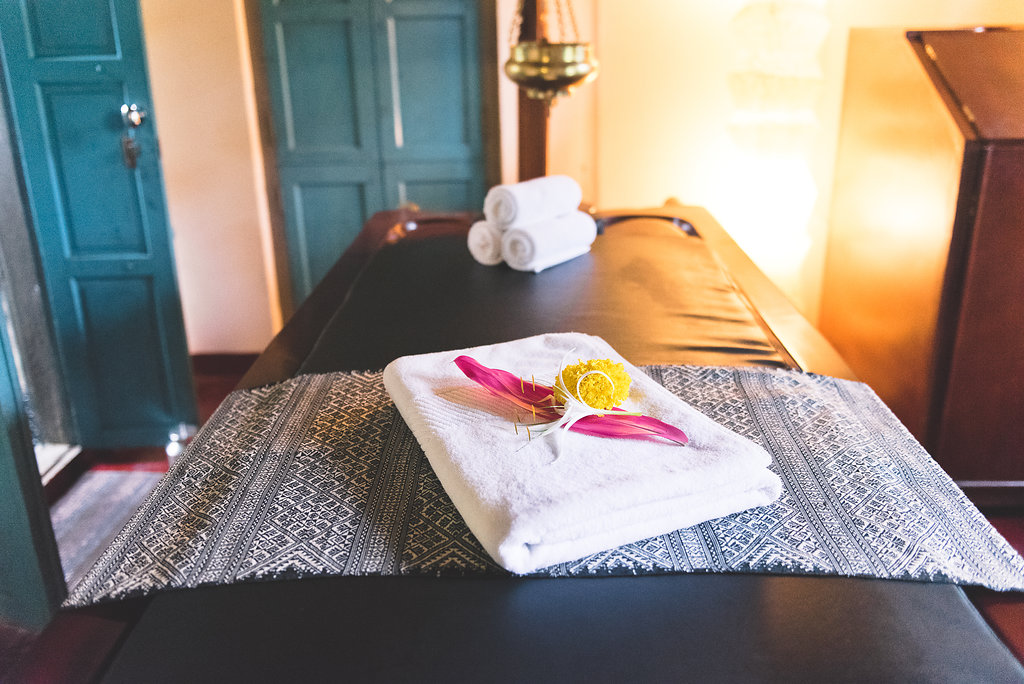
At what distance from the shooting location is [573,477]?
77cm

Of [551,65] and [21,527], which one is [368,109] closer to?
[551,65]

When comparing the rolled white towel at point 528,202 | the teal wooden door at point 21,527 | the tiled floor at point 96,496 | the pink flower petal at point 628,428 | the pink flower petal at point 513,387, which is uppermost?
the rolled white towel at point 528,202

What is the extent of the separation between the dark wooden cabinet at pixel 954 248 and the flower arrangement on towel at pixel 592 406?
1345 millimetres

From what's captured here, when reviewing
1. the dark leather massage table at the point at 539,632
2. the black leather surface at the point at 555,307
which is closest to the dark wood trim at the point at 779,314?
the black leather surface at the point at 555,307

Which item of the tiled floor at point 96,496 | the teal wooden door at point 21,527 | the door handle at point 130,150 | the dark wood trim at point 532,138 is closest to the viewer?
the teal wooden door at point 21,527

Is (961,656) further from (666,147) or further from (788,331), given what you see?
(666,147)

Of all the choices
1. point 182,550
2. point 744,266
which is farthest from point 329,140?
point 182,550

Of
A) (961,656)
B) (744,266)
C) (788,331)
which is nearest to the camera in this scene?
(961,656)

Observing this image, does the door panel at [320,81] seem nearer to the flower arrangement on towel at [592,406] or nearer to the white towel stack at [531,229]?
the white towel stack at [531,229]

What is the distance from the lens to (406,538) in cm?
77

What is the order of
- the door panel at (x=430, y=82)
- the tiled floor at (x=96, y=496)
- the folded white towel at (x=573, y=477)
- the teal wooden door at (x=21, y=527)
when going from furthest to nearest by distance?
the door panel at (x=430, y=82) → the tiled floor at (x=96, y=496) → the teal wooden door at (x=21, y=527) → the folded white towel at (x=573, y=477)

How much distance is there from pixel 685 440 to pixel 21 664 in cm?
62

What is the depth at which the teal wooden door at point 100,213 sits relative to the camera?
2.23 metres

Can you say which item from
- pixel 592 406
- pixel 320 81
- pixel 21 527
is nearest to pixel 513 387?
pixel 592 406
